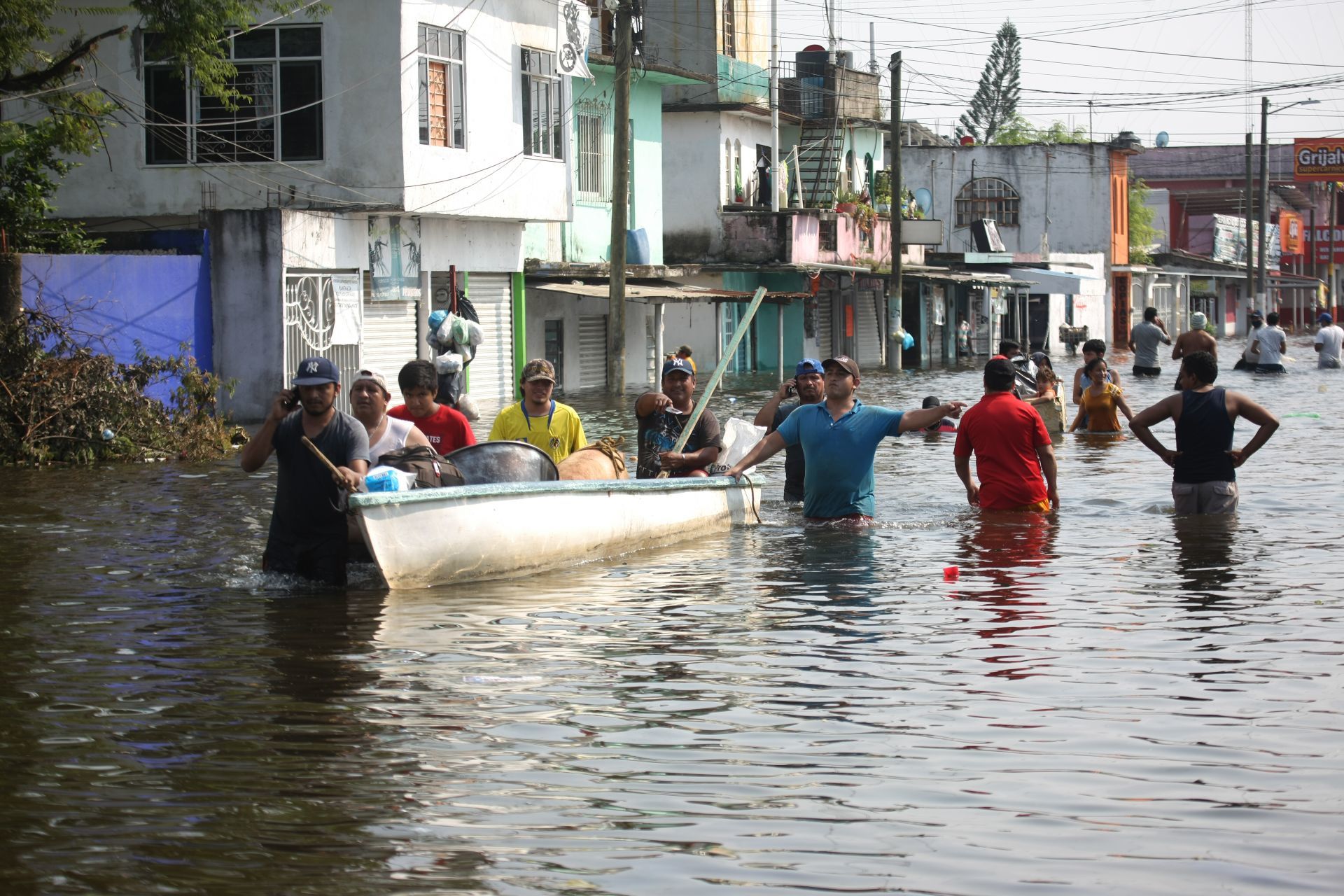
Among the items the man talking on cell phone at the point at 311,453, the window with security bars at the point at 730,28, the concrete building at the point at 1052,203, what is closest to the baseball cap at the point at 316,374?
the man talking on cell phone at the point at 311,453

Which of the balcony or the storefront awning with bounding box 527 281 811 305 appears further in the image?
the balcony

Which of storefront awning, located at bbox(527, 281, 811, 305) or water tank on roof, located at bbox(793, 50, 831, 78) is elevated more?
water tank on roof, located at bbox(793, 50, 831, 78)

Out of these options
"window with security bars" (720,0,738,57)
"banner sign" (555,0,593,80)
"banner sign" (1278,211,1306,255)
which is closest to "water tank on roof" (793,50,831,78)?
"window with security bars" (720,0,738,57)

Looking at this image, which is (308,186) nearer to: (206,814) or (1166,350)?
(206,814)

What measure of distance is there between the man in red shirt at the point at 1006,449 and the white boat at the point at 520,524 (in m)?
2.04

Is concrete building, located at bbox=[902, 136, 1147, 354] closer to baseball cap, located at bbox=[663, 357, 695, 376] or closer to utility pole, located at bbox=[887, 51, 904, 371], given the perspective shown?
utility pole, located at bbox=[887, 51, 904, 371]

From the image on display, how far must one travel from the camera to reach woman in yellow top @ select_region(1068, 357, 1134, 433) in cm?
2177

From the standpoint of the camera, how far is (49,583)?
1121 cm

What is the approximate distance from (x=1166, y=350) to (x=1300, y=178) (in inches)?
1166

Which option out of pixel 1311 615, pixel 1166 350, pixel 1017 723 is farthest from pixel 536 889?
pixel 1166 350

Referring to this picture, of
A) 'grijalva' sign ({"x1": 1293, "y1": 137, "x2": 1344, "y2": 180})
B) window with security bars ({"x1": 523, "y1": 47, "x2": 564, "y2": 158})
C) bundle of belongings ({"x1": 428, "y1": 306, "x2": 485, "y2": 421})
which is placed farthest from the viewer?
'grijalva' sign ({"x1": 1293, "y1": 137, "x2": 1344, "y2": 180})

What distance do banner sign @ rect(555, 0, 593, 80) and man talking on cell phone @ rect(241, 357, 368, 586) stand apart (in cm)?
2142

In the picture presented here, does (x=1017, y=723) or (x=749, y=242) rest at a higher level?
(x=749, y=242)

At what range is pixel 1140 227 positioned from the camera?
76.8 m
